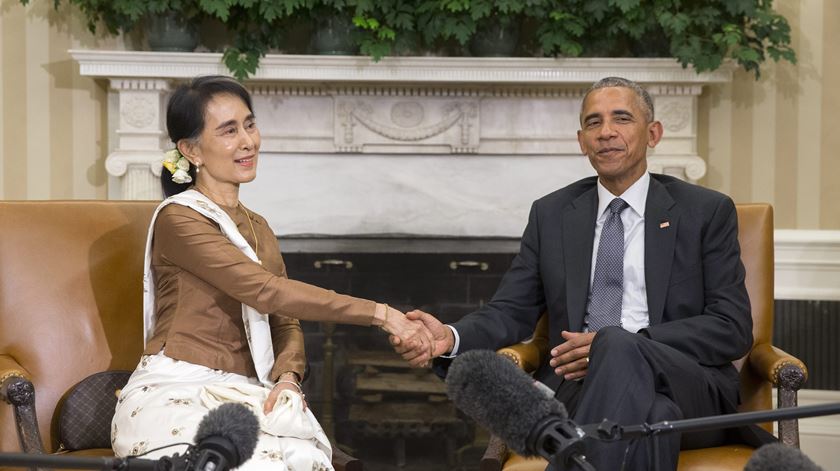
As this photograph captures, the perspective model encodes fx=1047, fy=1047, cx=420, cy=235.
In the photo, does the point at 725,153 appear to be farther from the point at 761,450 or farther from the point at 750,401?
the point at 761,450

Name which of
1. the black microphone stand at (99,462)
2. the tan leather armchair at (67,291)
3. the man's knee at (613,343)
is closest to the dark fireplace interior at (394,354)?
the tan leather armchair at (67,291)

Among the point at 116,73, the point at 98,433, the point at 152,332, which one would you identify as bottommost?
the point at 98,433

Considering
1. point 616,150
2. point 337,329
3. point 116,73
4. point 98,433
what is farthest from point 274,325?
point 116,73

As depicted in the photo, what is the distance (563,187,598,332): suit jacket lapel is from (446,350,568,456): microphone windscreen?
57.6 inches

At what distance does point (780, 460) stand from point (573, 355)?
4.79ft

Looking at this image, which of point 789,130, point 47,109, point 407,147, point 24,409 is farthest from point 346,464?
point 789,130

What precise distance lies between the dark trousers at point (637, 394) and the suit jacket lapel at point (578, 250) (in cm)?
35

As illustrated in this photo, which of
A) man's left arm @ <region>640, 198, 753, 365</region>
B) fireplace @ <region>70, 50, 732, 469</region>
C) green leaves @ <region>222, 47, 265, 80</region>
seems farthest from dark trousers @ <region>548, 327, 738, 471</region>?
green leaves @ <region>222, 47, 265, 80</region>

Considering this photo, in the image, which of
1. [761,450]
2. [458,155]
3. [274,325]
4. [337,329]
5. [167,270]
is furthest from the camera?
[458,155]

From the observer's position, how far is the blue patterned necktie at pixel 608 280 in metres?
2.71

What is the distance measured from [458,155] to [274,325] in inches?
103

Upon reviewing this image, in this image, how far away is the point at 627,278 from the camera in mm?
2760

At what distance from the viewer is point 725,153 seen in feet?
17.0

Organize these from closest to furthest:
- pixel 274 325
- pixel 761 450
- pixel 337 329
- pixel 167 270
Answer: pixel 761 450
pixel 167 270
pixel 274 325
pixel 337 329
